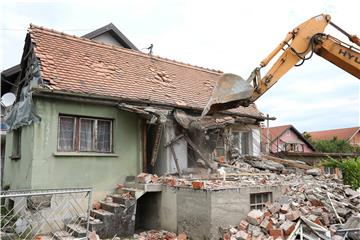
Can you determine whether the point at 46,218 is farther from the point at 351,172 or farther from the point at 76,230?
the point at 351,172

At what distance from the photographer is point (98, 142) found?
1006 cm

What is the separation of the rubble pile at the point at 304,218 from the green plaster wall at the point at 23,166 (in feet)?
18.8

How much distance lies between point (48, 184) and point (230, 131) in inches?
301

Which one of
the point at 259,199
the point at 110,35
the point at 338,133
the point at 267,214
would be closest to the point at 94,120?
the point at 259,199

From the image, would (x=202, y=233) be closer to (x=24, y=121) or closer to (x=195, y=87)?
(x=24, y=121)

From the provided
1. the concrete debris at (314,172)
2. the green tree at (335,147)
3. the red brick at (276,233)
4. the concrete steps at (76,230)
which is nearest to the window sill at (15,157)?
the concrete steps at (76,230)

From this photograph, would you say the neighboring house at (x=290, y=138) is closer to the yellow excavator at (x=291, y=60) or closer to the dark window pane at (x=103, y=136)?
the yellow excavator at (x=291, y=60)

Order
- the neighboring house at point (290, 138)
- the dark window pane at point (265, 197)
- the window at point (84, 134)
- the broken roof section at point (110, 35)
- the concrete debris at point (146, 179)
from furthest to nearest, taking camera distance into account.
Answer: the neighboring house at point (290, 138) < the broken roof section at point (110, 35) < the window at point (84, 134) < the concrete debris at point (146, 179) < the dark window pane at point (265, 197)

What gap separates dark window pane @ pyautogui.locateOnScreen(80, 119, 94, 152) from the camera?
32.1ft

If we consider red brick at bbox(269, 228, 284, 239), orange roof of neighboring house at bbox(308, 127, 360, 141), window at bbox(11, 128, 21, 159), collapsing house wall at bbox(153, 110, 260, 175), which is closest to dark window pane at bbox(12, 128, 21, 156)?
window at bbox(11, 128, 21, 159)

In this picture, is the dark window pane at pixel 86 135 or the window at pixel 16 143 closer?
the dark window pane at pixel 86 135

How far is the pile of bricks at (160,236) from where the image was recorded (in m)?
7.99

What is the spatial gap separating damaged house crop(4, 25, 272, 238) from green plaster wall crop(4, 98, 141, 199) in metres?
0.03

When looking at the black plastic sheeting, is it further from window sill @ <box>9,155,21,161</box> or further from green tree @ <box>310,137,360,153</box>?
green tree @ <box>310,137,360,153</box>
